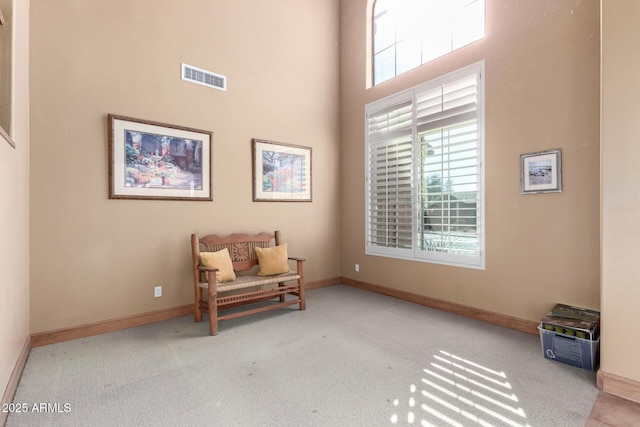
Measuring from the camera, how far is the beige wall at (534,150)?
9.33ft

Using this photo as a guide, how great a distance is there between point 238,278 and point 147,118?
6.61 feet

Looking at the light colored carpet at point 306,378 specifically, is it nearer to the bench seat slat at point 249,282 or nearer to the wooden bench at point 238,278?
the wooden bench at point 238,278

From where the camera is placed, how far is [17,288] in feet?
7.97

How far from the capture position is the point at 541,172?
10.2ft

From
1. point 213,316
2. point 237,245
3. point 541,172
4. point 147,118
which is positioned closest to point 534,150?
point 541,172

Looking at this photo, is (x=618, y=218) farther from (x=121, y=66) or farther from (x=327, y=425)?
(x=121, y=66)

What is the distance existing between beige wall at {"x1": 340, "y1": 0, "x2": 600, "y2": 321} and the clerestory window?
0.23m

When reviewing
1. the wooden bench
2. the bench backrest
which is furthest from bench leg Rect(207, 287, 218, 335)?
the bench backrest

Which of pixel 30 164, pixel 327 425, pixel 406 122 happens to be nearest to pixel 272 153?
pixel 406 122

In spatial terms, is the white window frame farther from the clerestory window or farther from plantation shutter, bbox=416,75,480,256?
the clerestory window

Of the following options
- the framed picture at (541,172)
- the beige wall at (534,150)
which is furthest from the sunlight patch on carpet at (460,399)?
the framed picture at (541,172)

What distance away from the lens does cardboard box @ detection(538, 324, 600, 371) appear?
2410 millimetres

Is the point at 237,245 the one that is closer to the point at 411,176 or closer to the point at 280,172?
the point at 280,172

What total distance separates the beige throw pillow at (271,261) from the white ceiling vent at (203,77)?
209 cm
